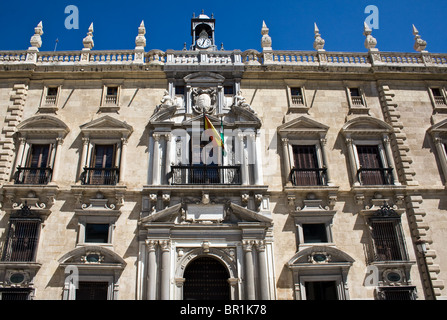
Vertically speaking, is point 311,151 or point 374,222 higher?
point 311,151

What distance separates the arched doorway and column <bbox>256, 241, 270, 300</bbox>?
1311 mm

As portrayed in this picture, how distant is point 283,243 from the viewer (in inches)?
585

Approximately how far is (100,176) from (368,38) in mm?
14431

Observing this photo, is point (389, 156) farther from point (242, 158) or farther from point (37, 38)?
point (37, 38)

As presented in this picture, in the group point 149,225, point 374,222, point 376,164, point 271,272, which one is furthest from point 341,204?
point 149,225

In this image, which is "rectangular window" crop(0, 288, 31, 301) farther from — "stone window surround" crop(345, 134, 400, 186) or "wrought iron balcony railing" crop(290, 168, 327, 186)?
"stone window surround" crop(345, 134, 400, 186)

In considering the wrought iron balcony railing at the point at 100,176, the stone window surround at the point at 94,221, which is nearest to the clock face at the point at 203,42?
the wrought iron balcony railing at the point at 100,176

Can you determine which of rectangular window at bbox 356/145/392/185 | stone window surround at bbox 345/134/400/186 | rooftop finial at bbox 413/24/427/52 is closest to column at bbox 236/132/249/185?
stone window surround at bbox 345/134/400/186

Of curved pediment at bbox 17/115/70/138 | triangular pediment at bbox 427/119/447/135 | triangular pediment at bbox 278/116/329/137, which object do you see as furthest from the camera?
triangular pediment at bbox 427/119/447/135

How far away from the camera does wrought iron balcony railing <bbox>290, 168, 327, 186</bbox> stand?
52.0ft

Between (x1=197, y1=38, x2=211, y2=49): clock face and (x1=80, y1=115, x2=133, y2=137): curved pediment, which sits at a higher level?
(x1=197, y1=38, x2=211, y2=49): clock face

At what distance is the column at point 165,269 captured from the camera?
13578mm
